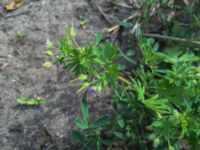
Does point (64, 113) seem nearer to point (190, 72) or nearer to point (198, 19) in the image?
point (190, 72)

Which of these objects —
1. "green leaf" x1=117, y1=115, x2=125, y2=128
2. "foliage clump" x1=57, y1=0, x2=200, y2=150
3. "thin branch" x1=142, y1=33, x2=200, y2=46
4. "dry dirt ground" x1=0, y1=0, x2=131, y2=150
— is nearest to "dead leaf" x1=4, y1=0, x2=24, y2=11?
"dry dirt ground" x1=0, y1=0, x2=131, y2=150

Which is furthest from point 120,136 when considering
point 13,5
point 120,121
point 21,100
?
point 13,5

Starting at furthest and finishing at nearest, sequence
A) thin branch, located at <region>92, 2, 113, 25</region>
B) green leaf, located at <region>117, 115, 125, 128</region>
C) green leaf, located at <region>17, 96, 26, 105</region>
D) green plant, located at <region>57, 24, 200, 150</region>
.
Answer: thin branch, located at <region>92, 2, 113, 25</region>
green leaf, located at <region>17, 96, 26, 105</region>
green leaf, located at <region>117, 115, 125, 128</region>
green plant, located at <region>57, 24, 200, 150</region>

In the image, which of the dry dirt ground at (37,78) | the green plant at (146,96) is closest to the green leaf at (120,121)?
the green plant at (146,96)

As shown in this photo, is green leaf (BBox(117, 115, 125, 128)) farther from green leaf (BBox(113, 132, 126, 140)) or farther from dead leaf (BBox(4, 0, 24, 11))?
dead leaf (BBox(4, 0, 24, 11))

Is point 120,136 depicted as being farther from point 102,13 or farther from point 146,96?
point 102,13

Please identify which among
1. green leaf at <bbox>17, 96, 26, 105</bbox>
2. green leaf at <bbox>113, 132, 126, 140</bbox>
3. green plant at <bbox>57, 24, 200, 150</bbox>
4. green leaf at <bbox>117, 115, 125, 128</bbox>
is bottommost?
green leaf at <bbox>113, 132, 126, 140</bbox>
